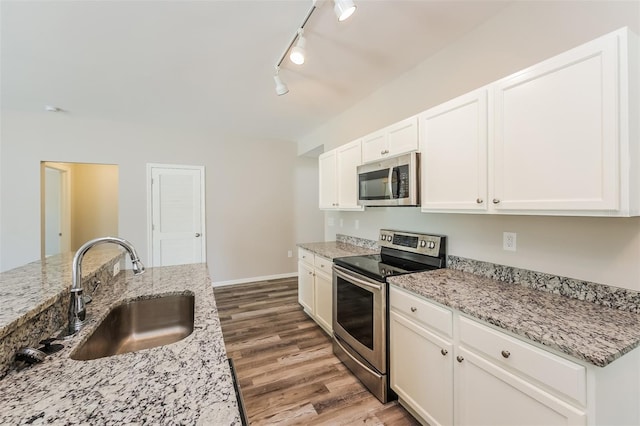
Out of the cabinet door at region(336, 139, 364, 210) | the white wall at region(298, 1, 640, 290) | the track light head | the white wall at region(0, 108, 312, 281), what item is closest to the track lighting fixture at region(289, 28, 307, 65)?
→ the track light head

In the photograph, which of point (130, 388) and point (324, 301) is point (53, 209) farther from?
point (130, 388)

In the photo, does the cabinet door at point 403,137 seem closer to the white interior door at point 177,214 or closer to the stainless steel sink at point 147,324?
the stainless steel sink at point 147,324

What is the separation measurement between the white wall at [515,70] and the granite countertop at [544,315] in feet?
0.65

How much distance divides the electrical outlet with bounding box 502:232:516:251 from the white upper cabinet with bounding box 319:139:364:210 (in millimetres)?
1231

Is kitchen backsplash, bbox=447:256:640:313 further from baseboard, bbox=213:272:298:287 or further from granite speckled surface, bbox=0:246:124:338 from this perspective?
baseboard, bbox=213:272:298:287

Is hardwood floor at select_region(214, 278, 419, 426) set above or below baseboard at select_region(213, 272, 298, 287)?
below

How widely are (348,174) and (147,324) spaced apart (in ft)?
6.96

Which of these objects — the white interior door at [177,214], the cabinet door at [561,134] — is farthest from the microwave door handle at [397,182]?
the white interior door at [177,214]

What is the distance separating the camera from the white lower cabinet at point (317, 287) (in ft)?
8.82

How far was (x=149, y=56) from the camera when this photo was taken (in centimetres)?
224

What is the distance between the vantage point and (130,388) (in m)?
0.72

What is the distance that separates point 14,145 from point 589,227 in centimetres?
582

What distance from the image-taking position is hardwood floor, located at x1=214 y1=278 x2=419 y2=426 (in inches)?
68.9

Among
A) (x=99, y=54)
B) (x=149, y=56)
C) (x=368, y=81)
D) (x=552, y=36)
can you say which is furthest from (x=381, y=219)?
(x=99, y=54)
